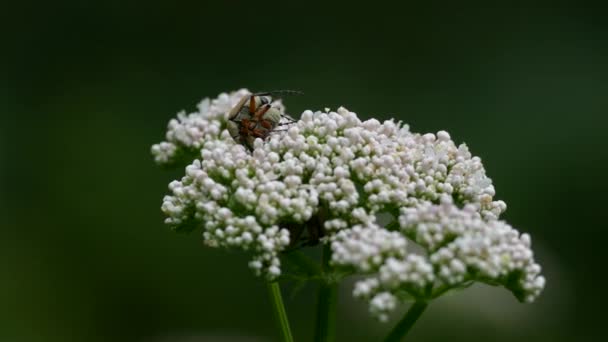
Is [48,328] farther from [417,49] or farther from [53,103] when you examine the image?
[417,49]

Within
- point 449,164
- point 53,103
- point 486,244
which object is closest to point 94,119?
point 53,103

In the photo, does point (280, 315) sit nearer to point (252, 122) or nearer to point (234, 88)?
point (252, 122)

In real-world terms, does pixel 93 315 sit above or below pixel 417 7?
below

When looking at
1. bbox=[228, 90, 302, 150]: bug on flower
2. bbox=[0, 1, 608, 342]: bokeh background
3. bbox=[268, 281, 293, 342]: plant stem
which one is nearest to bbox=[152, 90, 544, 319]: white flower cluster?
bbox=[228, 90, 302, 150]: bug on flower

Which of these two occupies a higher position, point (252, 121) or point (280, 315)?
point (252, 121)

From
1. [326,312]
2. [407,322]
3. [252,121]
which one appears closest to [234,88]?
[252,121]

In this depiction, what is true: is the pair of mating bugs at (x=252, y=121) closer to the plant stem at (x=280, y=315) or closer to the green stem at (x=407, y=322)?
the plant stem at (x=280, y=315)
